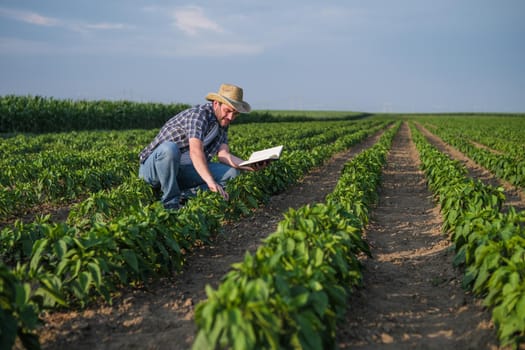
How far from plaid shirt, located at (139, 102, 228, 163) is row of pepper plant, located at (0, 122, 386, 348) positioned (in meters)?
0.87

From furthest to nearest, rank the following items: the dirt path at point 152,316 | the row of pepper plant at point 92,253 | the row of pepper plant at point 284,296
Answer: the dirt path at point 152,316 → the row of pepper plant at point 92,253 → the row of pepper plant at point 284,296

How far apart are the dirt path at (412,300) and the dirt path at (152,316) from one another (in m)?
1.38

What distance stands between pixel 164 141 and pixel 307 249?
3.75m

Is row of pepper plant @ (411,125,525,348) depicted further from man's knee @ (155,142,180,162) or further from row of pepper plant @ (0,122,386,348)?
man's knee @ (155,142,180,162)

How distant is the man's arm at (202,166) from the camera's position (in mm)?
5812

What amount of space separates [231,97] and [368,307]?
359cm

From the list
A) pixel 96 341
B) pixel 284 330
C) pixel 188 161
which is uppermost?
pixel 188 161

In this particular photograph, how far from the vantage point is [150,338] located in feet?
11.1

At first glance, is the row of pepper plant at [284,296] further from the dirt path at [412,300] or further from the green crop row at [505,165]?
the green crop row at [505,165]

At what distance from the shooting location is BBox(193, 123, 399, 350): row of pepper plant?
2.48m

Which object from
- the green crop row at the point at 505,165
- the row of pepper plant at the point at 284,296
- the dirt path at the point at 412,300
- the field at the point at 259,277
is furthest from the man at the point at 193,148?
the green crop row at the point at 505,165

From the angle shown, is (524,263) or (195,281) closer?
(524,263)

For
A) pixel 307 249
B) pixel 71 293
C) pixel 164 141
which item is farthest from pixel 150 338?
pixel 164 141

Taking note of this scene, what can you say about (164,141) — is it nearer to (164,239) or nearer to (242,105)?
(242,105)
